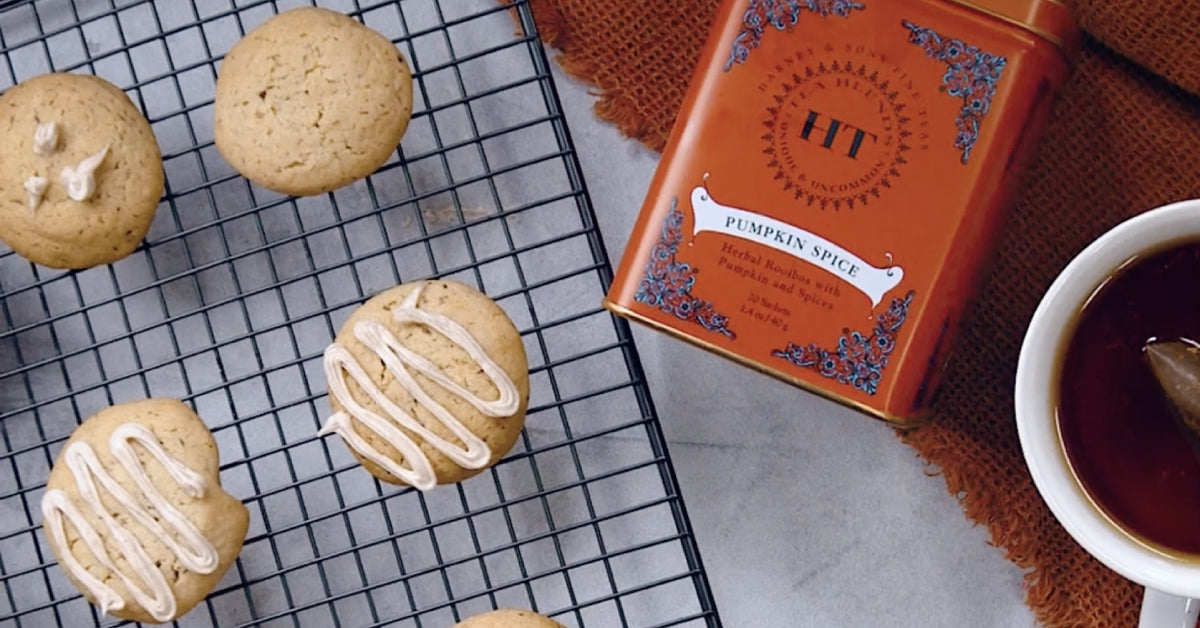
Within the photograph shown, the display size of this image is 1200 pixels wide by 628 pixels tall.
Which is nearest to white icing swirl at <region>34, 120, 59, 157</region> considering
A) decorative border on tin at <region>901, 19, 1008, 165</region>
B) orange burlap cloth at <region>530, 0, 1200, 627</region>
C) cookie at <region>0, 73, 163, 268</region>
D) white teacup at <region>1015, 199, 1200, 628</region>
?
cookie at <region>0, 73, 163, 268</region>

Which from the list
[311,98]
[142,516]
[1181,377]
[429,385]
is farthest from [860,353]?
[142,516]

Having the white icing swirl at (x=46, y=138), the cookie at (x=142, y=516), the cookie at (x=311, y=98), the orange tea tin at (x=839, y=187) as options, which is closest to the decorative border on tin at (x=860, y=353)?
the orange tea tin at (x=839, y=187)

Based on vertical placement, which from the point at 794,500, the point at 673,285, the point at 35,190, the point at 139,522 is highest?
the point at 35,190

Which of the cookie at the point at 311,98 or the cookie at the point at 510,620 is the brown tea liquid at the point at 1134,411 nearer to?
the cookie at the point at 510,620

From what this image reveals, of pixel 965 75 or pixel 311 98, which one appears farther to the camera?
pixel 311 98

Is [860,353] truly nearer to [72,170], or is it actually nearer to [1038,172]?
[1038,172]

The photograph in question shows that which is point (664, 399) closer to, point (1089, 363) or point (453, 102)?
point (453, 102)

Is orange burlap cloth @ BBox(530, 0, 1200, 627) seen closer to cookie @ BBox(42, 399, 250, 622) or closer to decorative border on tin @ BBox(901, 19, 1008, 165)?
decorative border on tin @ BBox(901, 19, 1008, 165)
